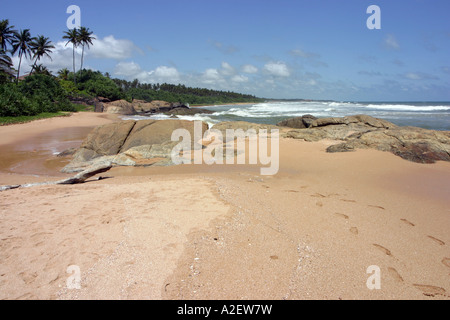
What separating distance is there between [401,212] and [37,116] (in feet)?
97.2

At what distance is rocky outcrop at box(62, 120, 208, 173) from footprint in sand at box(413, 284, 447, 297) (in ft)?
24.0

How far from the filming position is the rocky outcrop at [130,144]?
9.37 m

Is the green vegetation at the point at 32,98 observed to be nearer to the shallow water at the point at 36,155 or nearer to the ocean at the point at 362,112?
the shallow water at the point at 36,155

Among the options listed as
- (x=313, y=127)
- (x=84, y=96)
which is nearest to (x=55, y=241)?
(x=313, y=127)

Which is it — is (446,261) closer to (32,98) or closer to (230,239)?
(230,239)

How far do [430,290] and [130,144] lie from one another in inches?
397

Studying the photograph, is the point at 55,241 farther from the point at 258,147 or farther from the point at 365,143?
the point at 365,143

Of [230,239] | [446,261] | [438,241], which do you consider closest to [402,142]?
[438,241]

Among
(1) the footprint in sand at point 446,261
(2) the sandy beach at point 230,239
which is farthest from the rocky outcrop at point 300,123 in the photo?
(1) the footprint in sand at point 446,261

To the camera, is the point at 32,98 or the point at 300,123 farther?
the point at 32,98

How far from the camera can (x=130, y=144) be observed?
10.9 meters

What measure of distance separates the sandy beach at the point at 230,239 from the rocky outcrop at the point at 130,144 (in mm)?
2944

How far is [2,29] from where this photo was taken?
38344 mm
